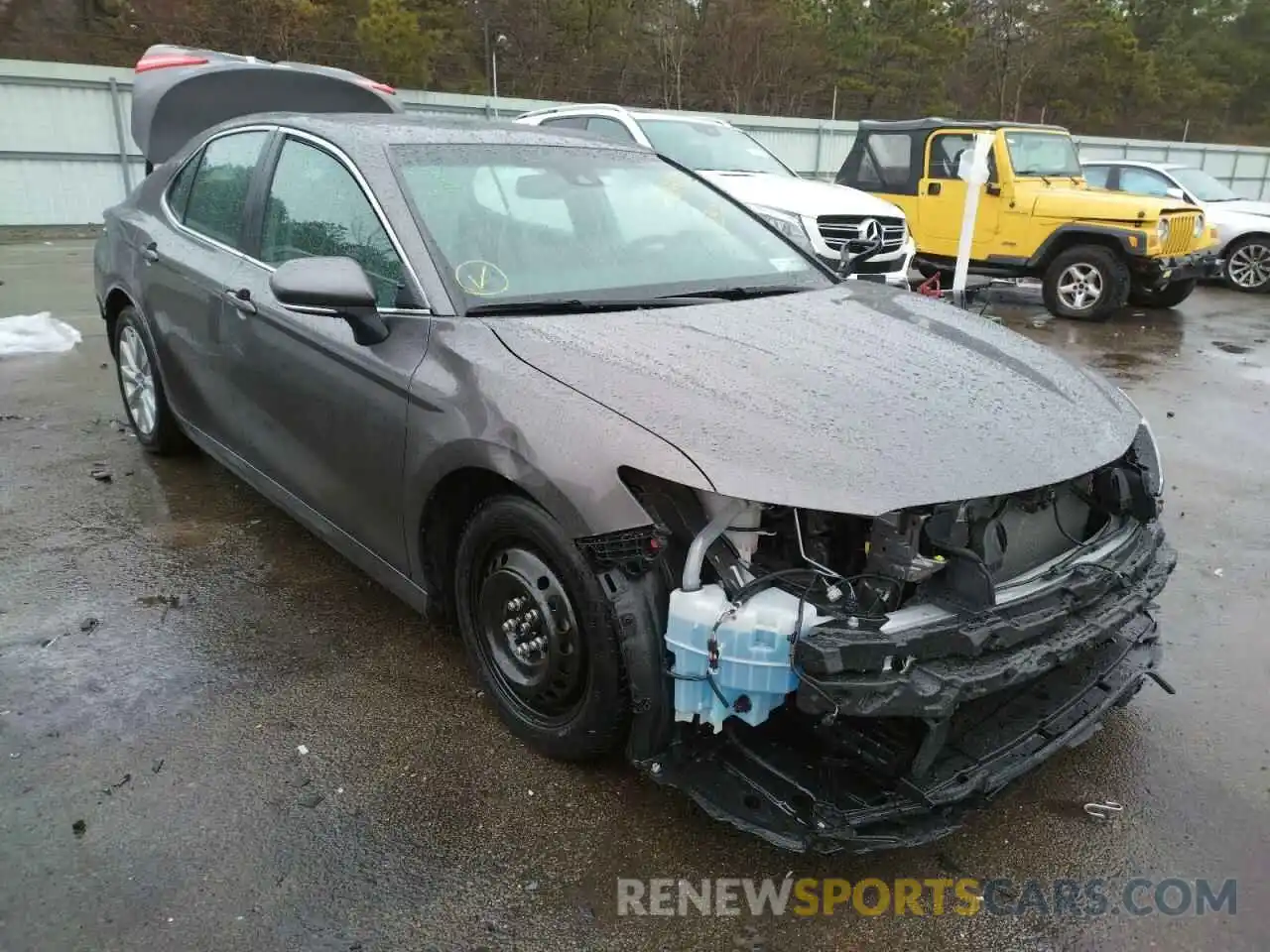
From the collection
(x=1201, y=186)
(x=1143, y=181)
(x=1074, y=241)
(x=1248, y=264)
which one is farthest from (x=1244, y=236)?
(x=1074, y=241)

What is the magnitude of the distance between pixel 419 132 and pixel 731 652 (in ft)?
7.43

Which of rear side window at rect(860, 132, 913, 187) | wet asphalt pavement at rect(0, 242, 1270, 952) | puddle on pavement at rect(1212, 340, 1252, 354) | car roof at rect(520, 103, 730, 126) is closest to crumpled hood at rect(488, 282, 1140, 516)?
wet asphalt pavement at rect(0, 242, 1270, 952)

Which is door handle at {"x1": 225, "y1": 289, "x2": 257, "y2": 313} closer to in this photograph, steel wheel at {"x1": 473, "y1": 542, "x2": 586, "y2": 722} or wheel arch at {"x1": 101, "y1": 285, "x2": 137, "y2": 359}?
wheel arch at {"x1": 101, "y1": 285, "x2": 137, "y2": 359}

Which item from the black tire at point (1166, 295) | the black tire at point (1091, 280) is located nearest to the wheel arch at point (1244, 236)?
the black tire at point (1166, 295)

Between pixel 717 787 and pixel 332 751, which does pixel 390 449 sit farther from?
pixel 717 787

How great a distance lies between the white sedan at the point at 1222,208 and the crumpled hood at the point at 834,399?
34.7 feet

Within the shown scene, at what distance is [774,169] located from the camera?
9.55 meters

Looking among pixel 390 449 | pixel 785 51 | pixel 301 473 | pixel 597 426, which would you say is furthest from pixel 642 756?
pixel 785 51

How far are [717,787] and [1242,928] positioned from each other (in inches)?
50.8

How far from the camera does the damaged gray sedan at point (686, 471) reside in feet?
7.06

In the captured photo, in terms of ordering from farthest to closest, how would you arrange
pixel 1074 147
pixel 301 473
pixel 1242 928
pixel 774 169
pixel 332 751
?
pixel 1074 147
pixel 774 169
pixel 301 473
pixel 332 751
pixel 1242 928

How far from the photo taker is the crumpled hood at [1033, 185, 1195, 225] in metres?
9.65

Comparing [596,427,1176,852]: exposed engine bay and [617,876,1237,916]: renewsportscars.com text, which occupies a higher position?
[596,427,1176,852]: exposed engine bay

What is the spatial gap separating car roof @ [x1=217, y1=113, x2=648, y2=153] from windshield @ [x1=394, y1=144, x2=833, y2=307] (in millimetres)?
57
